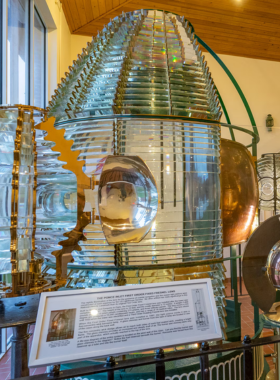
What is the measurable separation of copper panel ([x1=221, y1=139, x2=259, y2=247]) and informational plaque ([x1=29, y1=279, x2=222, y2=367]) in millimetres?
452

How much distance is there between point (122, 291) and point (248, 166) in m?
0.75

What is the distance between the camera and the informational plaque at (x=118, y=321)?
2.02 ft

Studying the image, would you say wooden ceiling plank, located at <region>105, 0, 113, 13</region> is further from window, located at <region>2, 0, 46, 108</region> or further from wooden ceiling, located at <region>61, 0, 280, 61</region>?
window, located at <region>2, 0, 46, 108</region>

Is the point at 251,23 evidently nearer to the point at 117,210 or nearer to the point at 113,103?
the point at 113,103

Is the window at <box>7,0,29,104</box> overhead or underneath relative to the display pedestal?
overhead

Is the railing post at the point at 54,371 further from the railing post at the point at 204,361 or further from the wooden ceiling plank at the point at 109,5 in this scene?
the wooden ceiling plank at the point at 109,5

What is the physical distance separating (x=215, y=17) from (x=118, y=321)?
505 centimetres

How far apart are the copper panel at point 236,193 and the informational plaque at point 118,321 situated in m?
0.45

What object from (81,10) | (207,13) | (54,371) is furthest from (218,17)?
(54,371)

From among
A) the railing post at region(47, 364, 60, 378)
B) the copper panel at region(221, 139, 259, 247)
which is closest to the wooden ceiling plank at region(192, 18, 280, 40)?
the copper panel at region(221, 139, 259, 247)

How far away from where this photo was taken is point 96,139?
0.94 meters

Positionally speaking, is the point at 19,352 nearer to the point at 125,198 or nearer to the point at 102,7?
the point at 125,198

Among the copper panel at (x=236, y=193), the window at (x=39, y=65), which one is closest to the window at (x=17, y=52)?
the window at (x=39, y=65)

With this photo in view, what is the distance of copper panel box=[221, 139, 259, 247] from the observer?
113cm
